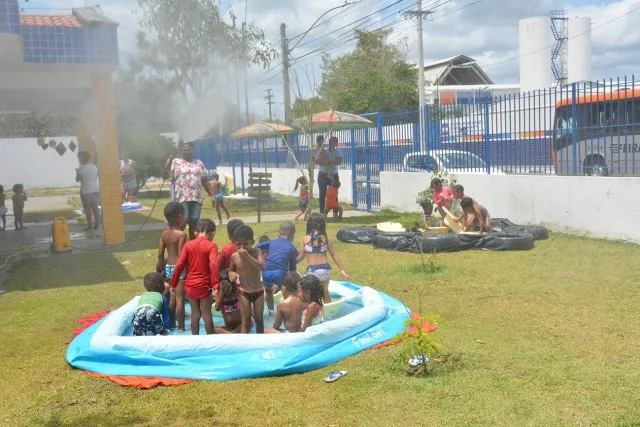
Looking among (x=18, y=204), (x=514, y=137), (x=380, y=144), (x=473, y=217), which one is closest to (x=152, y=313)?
(x=473, y=217)

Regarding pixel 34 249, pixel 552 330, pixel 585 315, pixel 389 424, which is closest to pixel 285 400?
pixel 389 424

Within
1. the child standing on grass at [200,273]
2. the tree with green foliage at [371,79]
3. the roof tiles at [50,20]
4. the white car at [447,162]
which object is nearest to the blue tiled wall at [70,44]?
the roof tiles at [50,20]

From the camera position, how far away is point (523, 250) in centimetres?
1079

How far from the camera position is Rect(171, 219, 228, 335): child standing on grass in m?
6.38

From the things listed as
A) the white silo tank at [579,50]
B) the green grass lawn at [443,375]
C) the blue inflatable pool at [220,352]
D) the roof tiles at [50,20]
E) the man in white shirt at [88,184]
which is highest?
the white silo tank at [579,50]

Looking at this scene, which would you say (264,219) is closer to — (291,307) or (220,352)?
(291,307)

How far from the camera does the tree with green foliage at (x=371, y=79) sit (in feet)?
116

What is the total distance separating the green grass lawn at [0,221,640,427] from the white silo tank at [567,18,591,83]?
40.7 m

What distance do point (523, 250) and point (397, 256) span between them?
6.49 ft

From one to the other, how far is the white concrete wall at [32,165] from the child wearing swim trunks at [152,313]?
36436mm

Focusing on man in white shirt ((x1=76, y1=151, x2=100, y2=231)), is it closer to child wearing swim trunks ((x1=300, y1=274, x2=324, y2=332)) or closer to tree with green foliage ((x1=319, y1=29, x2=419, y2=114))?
child wearing swim trunks ((x1=300, y1=274, x2=324, y2=332))

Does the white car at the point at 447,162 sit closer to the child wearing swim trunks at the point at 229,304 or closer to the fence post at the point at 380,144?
the fence post at the point at 380,144

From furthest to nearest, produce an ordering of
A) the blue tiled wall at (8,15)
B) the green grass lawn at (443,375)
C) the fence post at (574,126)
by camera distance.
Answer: the fence post at (574,126)
the blue tiled wall at (8,15)
the green grass lawn at (443,375)

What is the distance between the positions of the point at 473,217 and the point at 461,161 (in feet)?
12.1
